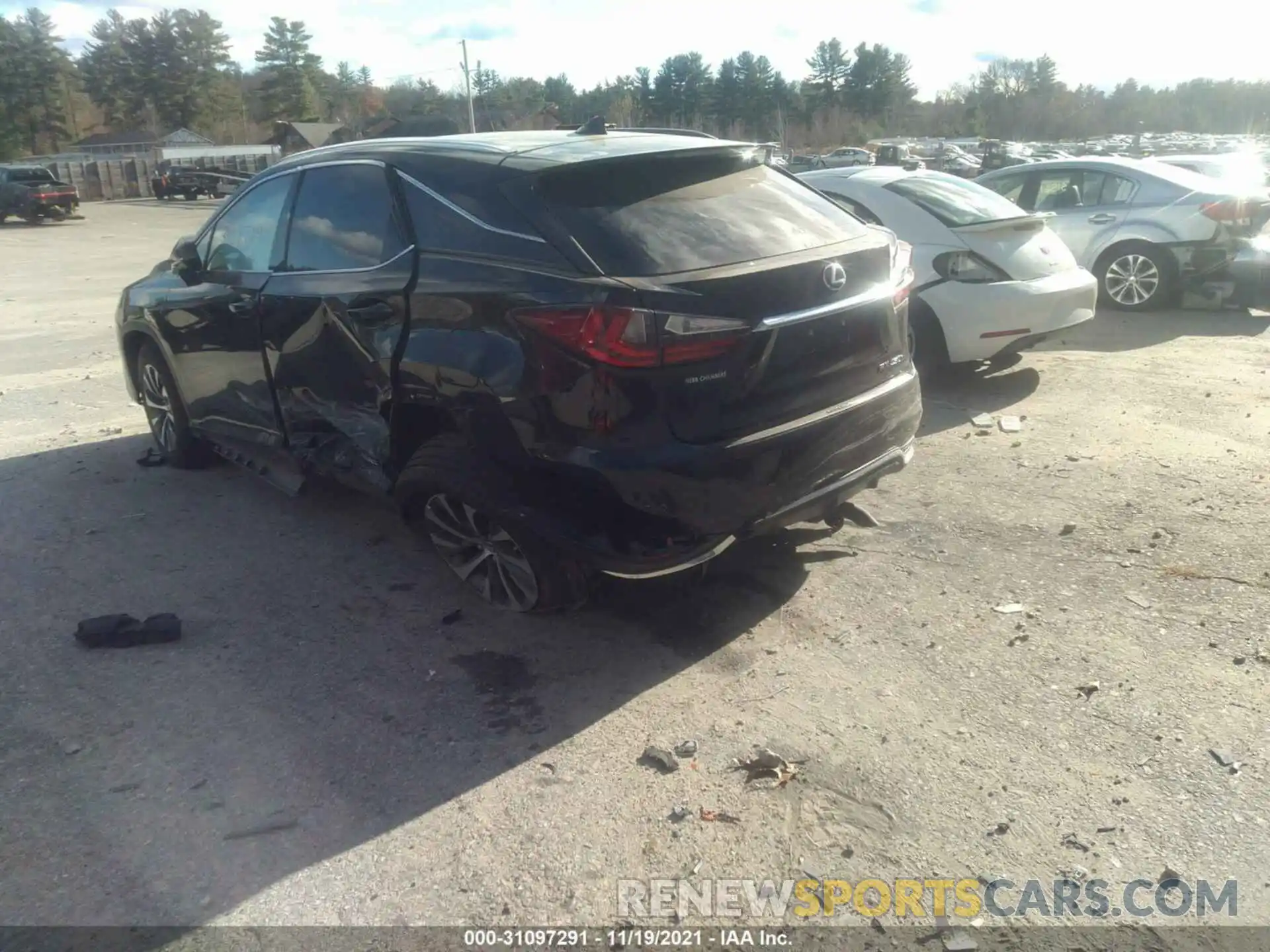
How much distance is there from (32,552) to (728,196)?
12.9 ft

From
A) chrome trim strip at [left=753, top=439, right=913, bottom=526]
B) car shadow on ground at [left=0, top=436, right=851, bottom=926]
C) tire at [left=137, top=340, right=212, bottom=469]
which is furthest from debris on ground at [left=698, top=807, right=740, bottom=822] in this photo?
tire at [left=137, top=340, right=212, bottom=469]

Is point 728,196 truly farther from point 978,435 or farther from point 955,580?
point 978,435

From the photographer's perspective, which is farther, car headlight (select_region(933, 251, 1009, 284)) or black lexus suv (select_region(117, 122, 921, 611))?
car headlight (select_region(933, 251, 1009, 284))

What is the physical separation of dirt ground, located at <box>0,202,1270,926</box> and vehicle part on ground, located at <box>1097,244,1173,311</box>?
4.94 metres

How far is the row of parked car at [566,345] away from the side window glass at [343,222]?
0.01 meters

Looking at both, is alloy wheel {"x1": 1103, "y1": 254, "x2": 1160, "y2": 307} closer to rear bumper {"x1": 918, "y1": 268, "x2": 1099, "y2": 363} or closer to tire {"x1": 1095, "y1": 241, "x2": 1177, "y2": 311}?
tire {"x1": 1095, "y1": 241, "x2": 1177, "y2": 311}

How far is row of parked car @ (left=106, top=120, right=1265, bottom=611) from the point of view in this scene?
11.7ft

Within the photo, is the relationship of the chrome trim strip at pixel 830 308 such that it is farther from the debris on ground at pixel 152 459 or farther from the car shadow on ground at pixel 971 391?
the debris on ground at pixel 152 459

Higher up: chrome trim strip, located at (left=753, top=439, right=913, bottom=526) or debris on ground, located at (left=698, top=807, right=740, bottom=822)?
chrome trim strip, located at (left=753, top=439, right=913, bottom=526)

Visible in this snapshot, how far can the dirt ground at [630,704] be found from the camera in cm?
295

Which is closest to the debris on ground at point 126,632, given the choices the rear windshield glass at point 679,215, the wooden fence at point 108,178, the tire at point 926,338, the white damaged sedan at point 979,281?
the rear windshield glass at point 679,215

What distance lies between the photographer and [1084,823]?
9.93ft

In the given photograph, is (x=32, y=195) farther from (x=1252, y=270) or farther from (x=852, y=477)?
(x=852, y=477)

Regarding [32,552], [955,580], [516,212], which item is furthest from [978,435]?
[32,552]
